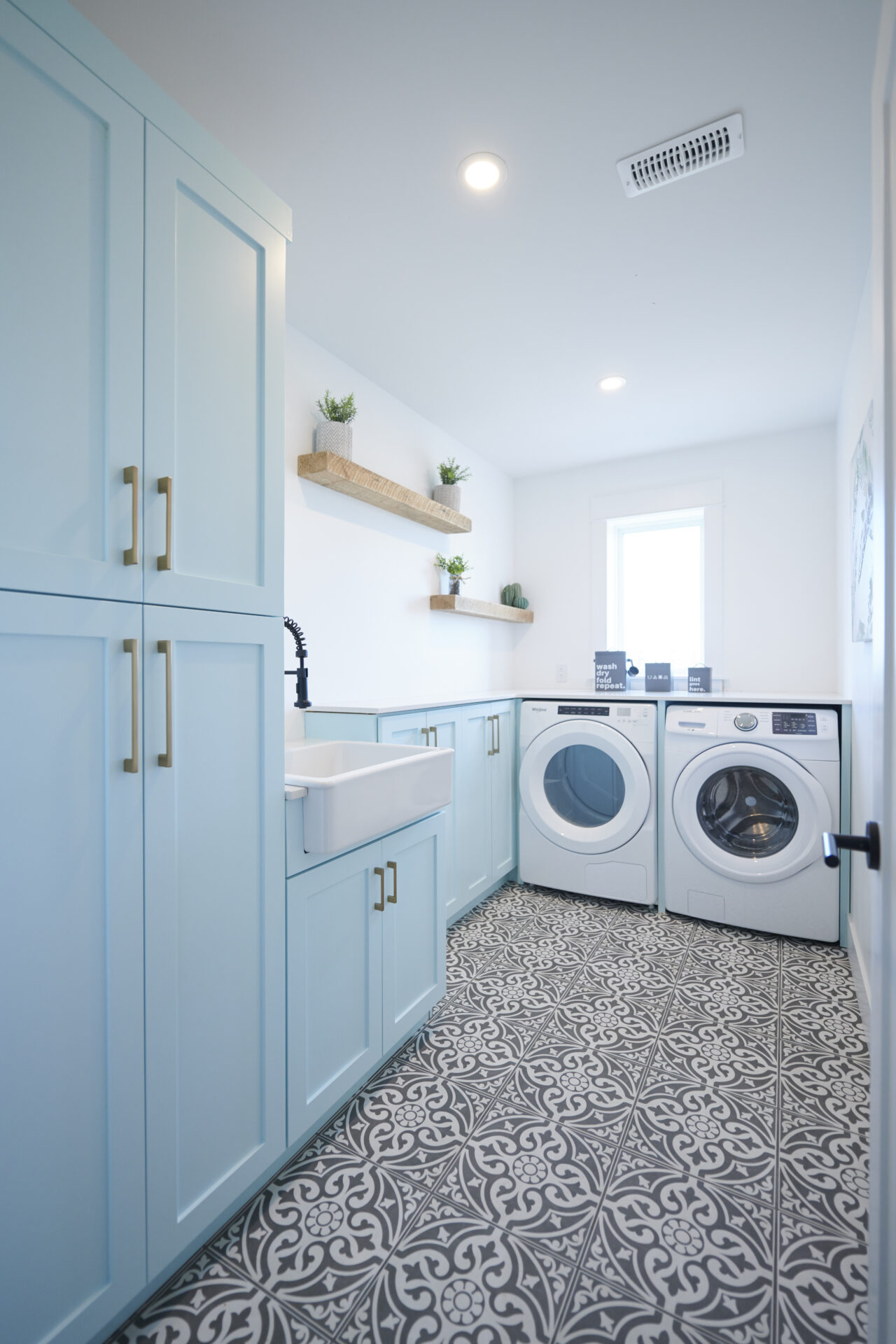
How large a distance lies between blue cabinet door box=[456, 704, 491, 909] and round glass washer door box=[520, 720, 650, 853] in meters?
0.30

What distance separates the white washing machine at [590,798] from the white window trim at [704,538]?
3.16ft

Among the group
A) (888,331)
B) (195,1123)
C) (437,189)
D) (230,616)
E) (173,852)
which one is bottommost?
(195,1123)

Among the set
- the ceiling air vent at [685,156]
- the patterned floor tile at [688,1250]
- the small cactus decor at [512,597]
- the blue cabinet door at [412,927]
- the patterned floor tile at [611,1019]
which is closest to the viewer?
the patterned floor tile at [688,1250]

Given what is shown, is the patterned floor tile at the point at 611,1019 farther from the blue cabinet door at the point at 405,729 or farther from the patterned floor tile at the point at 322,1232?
the blue cabinet door at the point at 405,729

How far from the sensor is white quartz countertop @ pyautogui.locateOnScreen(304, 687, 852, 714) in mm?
2328

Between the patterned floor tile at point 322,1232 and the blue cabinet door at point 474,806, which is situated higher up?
the blue cabinet door at point 474,806

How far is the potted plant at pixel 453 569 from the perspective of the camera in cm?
345

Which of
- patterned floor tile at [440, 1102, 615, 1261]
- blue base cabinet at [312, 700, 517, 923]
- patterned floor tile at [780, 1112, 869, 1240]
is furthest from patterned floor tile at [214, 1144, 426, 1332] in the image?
blue base cabinet at [312, 700, 517, 923]

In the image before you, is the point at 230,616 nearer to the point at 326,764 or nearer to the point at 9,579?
the point at 9,579

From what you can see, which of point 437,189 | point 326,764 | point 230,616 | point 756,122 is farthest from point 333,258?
point 326,764

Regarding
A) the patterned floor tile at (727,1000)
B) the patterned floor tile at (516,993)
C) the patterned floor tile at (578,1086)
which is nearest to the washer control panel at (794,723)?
the patterned floor tile at (727,1000)

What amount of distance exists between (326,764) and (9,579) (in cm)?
136

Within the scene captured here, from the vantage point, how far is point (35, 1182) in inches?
37.7

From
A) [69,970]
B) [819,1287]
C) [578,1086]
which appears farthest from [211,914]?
[819,1287]
